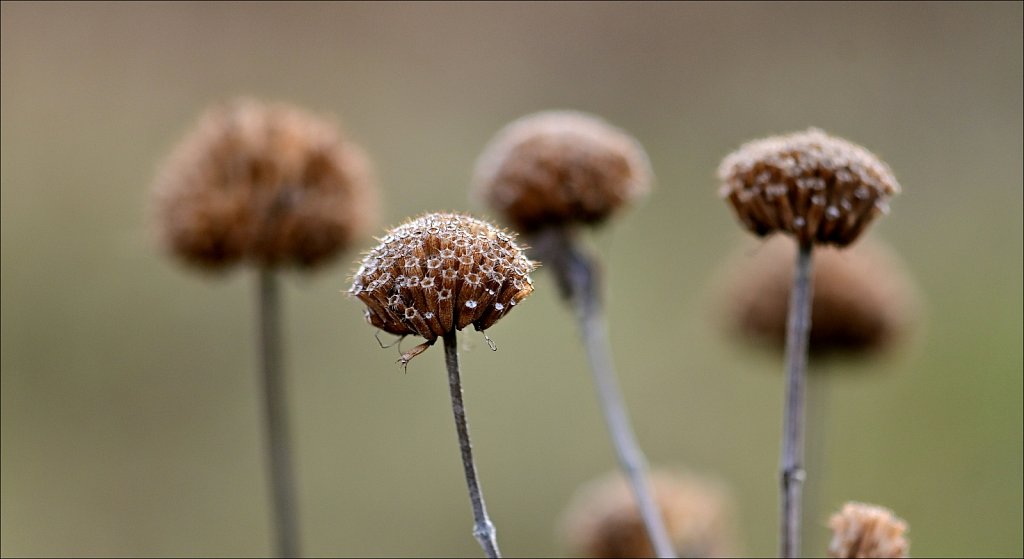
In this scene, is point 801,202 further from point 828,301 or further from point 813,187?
point 828,301

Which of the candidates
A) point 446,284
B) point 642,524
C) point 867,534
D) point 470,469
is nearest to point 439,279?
point 446,284

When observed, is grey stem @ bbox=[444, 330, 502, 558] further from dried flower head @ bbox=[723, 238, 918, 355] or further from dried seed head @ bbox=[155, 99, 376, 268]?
dried flower head @ bbox=[723, 238, 918, 355]

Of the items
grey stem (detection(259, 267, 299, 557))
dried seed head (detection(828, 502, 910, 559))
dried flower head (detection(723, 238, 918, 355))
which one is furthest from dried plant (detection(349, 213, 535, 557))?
dried flower head (detection(723, 238, 918, 355))

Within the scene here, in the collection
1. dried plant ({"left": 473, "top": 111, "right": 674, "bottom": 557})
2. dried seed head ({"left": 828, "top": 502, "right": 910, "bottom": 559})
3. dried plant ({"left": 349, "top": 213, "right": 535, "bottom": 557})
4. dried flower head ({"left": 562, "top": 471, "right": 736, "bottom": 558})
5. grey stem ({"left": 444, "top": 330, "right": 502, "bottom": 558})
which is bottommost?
dried flower head ({"left": 562, "top": 471, "right": 736, "bottom": 558})

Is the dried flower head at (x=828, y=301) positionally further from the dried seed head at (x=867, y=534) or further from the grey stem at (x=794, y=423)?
the dried seed head at (x=867, y=534)

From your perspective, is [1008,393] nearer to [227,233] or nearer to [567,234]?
[567,234]
